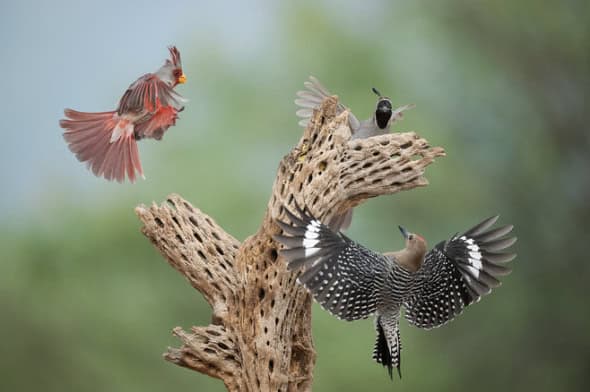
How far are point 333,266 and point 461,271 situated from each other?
429 mm

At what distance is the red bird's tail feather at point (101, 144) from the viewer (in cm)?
312

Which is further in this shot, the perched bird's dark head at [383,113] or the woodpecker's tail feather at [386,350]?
the perched bird's dark head at [383,113]

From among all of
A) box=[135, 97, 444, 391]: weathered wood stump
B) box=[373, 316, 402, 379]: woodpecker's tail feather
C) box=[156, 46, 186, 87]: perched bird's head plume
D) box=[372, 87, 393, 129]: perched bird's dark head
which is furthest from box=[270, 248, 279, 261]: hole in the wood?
box=[156, 46, 186, 87]: perched bird's head plume

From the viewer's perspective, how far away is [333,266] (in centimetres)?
250

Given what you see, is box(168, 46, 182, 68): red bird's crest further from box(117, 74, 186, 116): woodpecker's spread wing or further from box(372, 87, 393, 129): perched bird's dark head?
box(372, 87, 393, 129): perched bird's dark head

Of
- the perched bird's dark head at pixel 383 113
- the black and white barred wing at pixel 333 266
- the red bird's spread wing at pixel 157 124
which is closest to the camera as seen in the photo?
the black and white barred wing at pixel 333 266

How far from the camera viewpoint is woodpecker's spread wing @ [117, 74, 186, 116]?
305cm

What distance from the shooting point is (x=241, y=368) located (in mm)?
2691

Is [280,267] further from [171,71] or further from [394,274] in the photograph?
[171,71]

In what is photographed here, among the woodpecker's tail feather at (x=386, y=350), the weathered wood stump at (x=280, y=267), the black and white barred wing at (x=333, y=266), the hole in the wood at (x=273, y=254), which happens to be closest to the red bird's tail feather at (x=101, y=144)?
the weathered wood stump at (x=280, y=267)

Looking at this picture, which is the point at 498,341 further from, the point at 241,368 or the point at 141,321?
the point at 241,368

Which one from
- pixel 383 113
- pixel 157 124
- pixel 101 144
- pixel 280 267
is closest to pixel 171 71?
pixel 157 124

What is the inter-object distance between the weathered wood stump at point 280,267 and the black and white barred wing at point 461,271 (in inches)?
10.3

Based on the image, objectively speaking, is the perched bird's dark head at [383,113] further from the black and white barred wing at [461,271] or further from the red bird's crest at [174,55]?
the red bird's crest at [174,55]
